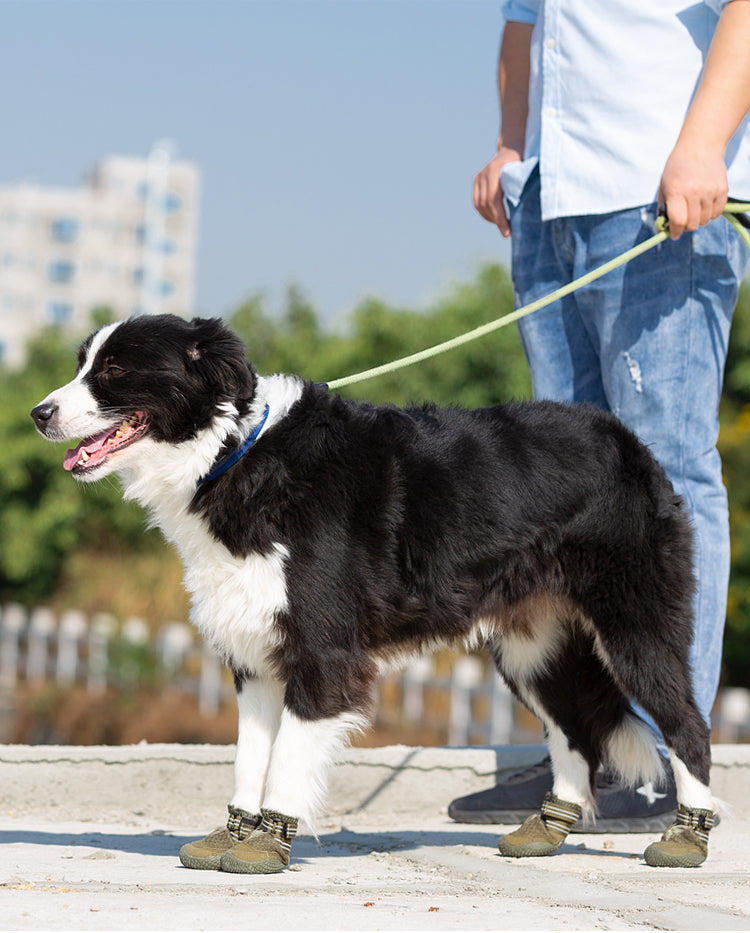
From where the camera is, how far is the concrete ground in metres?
2.48

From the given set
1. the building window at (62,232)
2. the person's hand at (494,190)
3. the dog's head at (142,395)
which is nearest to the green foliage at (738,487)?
the person's hand at (494,190)

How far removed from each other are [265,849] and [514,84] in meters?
2.96

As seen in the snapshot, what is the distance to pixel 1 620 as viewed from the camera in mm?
22453

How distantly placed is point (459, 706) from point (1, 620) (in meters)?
11.1

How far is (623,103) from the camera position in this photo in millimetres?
3893

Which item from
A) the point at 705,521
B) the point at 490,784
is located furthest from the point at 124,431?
the point at 490,784

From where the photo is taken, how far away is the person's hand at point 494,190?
4316mm

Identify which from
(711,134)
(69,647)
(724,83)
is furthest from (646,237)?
(69,647)

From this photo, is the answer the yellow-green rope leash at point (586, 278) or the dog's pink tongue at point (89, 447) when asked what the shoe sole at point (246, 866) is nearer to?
the dog's pink tongue at point (89, 447)

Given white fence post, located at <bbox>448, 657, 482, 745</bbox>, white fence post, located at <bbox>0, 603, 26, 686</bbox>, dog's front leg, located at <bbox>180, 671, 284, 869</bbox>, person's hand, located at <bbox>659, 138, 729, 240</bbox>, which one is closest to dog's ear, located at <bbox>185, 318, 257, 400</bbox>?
dog's front leg, located at <bbox>180, 671, 284, 869</bbox>

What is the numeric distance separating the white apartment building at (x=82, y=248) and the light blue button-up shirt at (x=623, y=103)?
281 feet

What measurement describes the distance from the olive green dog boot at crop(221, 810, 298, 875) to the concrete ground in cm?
5

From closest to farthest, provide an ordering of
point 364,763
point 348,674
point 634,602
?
1. point 348,674
2. point 634,602
3. point 364,763

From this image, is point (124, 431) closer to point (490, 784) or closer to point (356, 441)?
point (356, 441)
